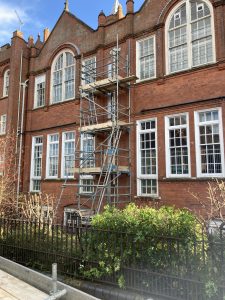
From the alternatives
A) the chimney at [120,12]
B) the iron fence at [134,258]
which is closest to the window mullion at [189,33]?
the chimney at [120,12]

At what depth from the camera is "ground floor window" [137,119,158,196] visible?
13.2 metres

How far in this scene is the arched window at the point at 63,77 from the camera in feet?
57.6

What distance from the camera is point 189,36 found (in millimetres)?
13016

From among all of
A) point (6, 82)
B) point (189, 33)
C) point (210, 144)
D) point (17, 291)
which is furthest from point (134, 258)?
point (6, 82)

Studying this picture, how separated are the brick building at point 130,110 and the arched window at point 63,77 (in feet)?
0.20

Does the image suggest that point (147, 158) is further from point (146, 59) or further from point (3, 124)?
point (3, 124)

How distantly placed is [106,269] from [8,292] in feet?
6.91

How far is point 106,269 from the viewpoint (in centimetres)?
648

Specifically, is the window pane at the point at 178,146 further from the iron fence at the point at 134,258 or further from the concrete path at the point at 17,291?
the concrete path at the point at 17,291

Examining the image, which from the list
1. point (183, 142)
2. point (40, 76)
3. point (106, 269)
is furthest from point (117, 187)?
point (40, 76)

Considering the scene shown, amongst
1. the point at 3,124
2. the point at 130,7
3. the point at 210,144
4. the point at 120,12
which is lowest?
the point at 210,144

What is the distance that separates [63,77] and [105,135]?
5.37 metres

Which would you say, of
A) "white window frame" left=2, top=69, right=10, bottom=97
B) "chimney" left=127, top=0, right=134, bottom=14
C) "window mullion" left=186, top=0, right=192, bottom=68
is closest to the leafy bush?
"window mullion" left=186, top=0, right=192, bottom=68

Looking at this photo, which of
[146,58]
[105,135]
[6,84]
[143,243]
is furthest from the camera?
[6,84]
